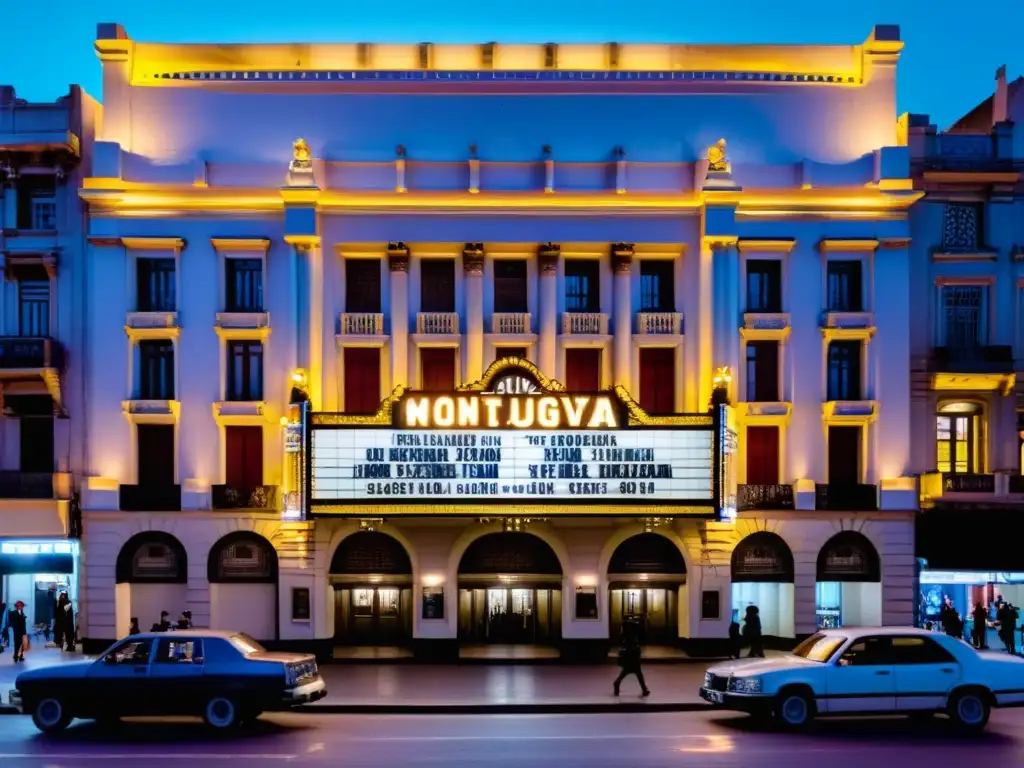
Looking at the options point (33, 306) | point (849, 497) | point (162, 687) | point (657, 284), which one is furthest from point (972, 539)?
point (33, 306)

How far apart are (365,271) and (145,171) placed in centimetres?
680

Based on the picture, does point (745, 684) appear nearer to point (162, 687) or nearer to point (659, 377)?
point (162, 687)

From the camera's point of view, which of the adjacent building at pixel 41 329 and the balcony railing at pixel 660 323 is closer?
the balcony railing at pixel 660 323

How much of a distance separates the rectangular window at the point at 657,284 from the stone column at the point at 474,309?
15.1 feet

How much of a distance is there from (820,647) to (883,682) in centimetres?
123

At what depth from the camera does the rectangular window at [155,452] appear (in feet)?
102

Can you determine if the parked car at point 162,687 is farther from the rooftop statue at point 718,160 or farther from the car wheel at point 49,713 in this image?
the rooftop statue at point 718,160

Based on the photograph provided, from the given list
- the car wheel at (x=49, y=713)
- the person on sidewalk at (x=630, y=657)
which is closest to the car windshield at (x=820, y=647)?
the person on sidewalk at (x=630, y=657)

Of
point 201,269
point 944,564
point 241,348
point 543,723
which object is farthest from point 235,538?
point 944,564

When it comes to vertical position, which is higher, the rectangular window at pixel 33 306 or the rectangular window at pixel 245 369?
the rectangular window at pixel 33 306

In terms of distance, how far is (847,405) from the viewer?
30.6 m

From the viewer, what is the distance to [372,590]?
3128cm

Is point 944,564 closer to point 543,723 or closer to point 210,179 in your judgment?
Result: point 543,723

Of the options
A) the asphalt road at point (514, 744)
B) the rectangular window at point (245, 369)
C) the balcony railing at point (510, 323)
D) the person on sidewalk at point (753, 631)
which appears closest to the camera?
the asphalt road at point (514, 744)
